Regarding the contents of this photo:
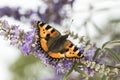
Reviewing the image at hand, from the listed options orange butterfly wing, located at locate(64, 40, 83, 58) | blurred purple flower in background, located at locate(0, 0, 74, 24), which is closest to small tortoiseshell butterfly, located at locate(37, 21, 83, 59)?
orange butterfly wing, located at locate(64, 40, 83, 58)

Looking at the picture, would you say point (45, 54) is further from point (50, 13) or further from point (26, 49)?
point (50, 13)

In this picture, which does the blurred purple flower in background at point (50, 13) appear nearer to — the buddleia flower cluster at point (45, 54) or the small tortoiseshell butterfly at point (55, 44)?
the small tortoiseshell butterfly at point (55, 44)

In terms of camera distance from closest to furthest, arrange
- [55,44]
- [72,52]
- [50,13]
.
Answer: [72,52] < [55,44] < [50,13]

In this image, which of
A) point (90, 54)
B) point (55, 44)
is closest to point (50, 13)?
point (55, 44)

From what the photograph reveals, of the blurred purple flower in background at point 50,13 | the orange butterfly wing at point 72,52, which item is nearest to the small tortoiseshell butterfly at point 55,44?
the orange butterfly wing at point 72,52

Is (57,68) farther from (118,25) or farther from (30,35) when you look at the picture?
(118,25)

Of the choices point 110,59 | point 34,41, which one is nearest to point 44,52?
point 34,41
